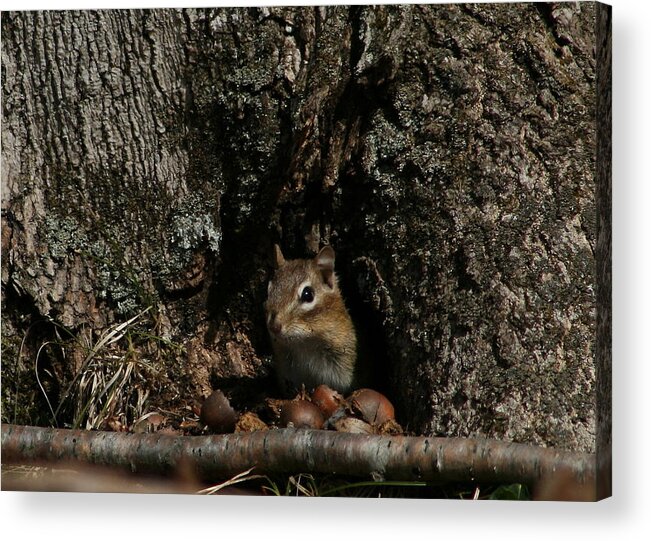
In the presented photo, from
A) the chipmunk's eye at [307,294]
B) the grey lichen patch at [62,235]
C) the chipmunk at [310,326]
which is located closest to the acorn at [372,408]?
the chipmunk at [310,326]

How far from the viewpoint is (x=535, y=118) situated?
185 inches

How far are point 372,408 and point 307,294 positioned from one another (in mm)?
710

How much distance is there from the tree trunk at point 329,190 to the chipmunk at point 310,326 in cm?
A: 13

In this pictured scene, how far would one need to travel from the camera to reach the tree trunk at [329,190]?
15.1 ft

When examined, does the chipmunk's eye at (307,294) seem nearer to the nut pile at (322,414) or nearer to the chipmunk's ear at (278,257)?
the chipmunk's ear at (278,257)

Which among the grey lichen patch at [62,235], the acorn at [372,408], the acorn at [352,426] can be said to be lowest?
the acorn at [352,426]

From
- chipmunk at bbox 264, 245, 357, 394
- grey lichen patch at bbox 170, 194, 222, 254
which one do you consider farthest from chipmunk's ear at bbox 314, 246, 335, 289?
grey lichen patch at bbox 170, 194, 222, 254

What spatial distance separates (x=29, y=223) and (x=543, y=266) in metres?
2.57

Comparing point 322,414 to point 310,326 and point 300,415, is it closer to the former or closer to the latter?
point 300,415

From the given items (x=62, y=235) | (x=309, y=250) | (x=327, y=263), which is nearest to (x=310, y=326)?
(x=327, y=263)

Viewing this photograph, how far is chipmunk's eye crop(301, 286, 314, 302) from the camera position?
535 cm

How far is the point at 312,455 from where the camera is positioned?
4719 millimetres

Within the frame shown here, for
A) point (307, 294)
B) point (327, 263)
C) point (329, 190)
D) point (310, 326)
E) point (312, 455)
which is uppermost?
point (329, 190)

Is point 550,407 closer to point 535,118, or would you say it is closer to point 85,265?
point 535,118
